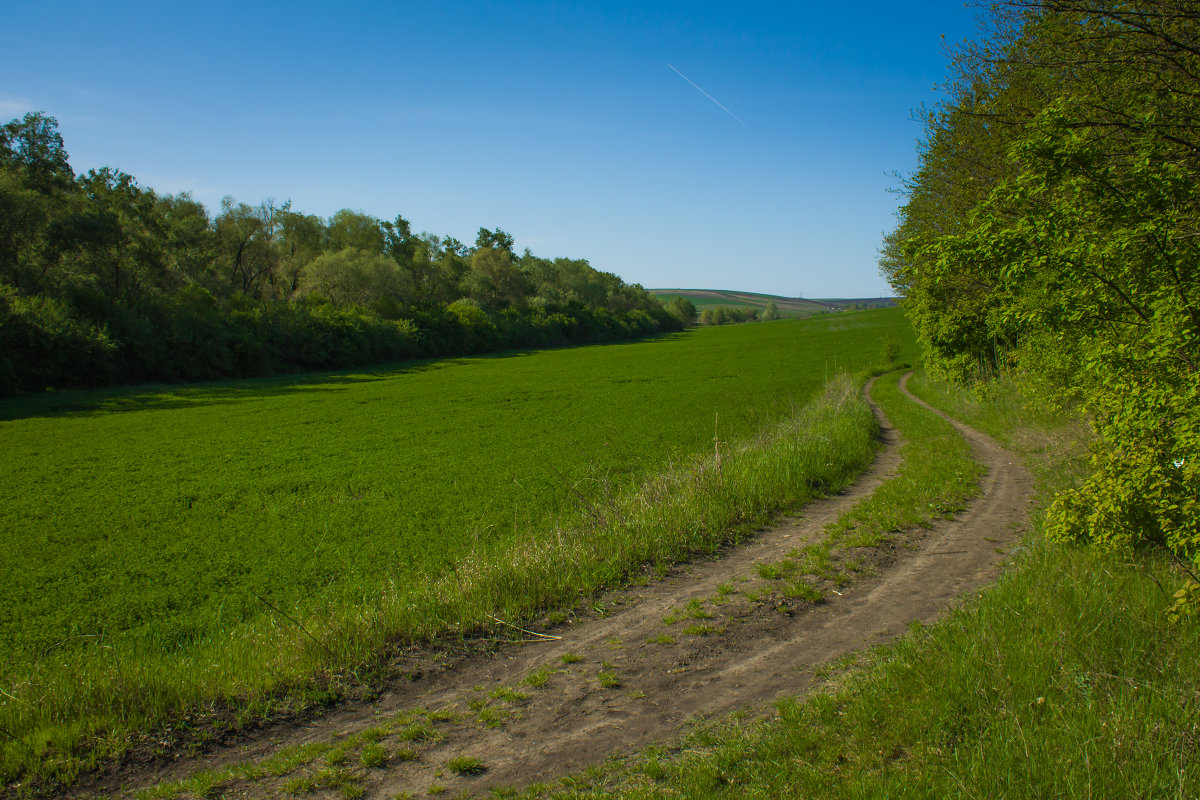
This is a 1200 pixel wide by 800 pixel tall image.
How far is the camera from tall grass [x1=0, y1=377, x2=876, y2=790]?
5039mm

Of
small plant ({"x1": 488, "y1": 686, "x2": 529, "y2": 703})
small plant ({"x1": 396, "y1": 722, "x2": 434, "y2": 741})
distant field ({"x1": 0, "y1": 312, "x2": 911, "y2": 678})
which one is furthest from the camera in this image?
distant field ({"x1": 0, "y1": 312, "x2": 911, "y2": 678})

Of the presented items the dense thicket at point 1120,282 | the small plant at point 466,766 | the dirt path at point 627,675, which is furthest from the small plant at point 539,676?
the dense thicket at point 1120,282

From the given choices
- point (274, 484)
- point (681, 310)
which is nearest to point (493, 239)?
point (681, 310)

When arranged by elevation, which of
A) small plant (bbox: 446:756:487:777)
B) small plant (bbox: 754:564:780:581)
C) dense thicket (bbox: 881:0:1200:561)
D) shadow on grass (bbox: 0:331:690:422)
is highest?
dense thicket (bbox: 881:0:1200:561)

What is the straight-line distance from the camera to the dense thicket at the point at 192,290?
114 feet

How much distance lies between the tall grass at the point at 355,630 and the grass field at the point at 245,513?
0.03 metres

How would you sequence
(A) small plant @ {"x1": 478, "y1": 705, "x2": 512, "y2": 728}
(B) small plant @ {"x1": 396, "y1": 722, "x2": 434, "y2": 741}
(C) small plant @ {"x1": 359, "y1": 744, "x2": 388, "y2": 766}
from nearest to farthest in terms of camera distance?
(C) small plant @ {"x1": 359, "y1": 744, "x2": 388, "y2": 766}
(B) small plant @ {"x1": 396, "y1": 722, "x2": 434, "y2": 741}
(A) small plant @ {"x1": 478, "y1": 705, "x2": 512, "y2": 728}

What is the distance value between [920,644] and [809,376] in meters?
37.9

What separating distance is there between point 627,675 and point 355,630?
2846mm

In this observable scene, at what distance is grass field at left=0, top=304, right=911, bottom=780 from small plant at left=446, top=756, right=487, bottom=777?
2219 mm

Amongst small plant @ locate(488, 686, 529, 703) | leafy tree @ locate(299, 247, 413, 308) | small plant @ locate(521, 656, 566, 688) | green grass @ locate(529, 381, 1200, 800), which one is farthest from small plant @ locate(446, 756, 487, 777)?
leafy tree @ locate(299, 247, 413, 308)

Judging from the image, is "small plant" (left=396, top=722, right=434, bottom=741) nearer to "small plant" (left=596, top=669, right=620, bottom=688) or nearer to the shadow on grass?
"small plant" (left=596, top=669, right=620, bottom=688)

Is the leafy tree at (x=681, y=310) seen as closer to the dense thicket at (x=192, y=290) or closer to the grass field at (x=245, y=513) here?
the dense thicket at (x=192, y=290)

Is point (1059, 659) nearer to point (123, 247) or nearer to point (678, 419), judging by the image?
point (678, 419)
